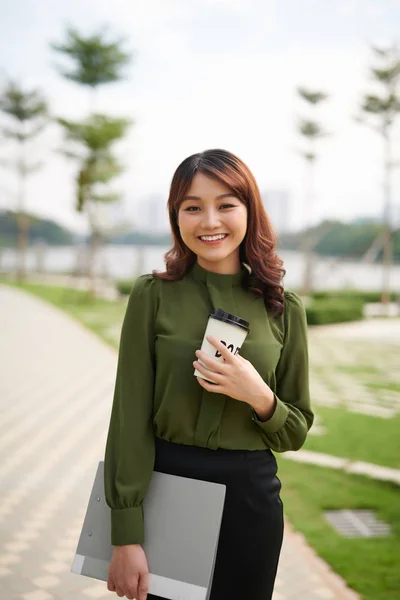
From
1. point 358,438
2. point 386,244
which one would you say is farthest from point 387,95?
point 358,438

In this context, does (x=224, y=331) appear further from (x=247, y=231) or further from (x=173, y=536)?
(x=173, y=536)

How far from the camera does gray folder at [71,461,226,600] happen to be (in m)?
1.26

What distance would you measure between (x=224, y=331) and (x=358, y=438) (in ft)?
13.2

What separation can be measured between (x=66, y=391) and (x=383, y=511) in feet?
12.0

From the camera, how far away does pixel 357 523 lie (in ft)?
11.5

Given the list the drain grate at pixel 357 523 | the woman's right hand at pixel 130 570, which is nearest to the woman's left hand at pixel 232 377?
the woman's right hand at pixel 130 570

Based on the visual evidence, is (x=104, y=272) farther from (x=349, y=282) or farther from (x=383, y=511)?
(x=383, y=511)

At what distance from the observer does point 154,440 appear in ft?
4.52

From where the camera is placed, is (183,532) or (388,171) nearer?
(183,532)

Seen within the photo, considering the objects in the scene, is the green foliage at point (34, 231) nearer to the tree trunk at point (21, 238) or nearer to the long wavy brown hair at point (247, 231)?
the tree trunk at point (21, 238)

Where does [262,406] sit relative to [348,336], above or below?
above

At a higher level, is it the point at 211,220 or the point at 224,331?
the point at 211,220

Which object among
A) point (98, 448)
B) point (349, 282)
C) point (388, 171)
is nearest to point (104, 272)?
point (349, 282)

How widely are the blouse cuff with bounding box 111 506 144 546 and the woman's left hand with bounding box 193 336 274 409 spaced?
282 mm
